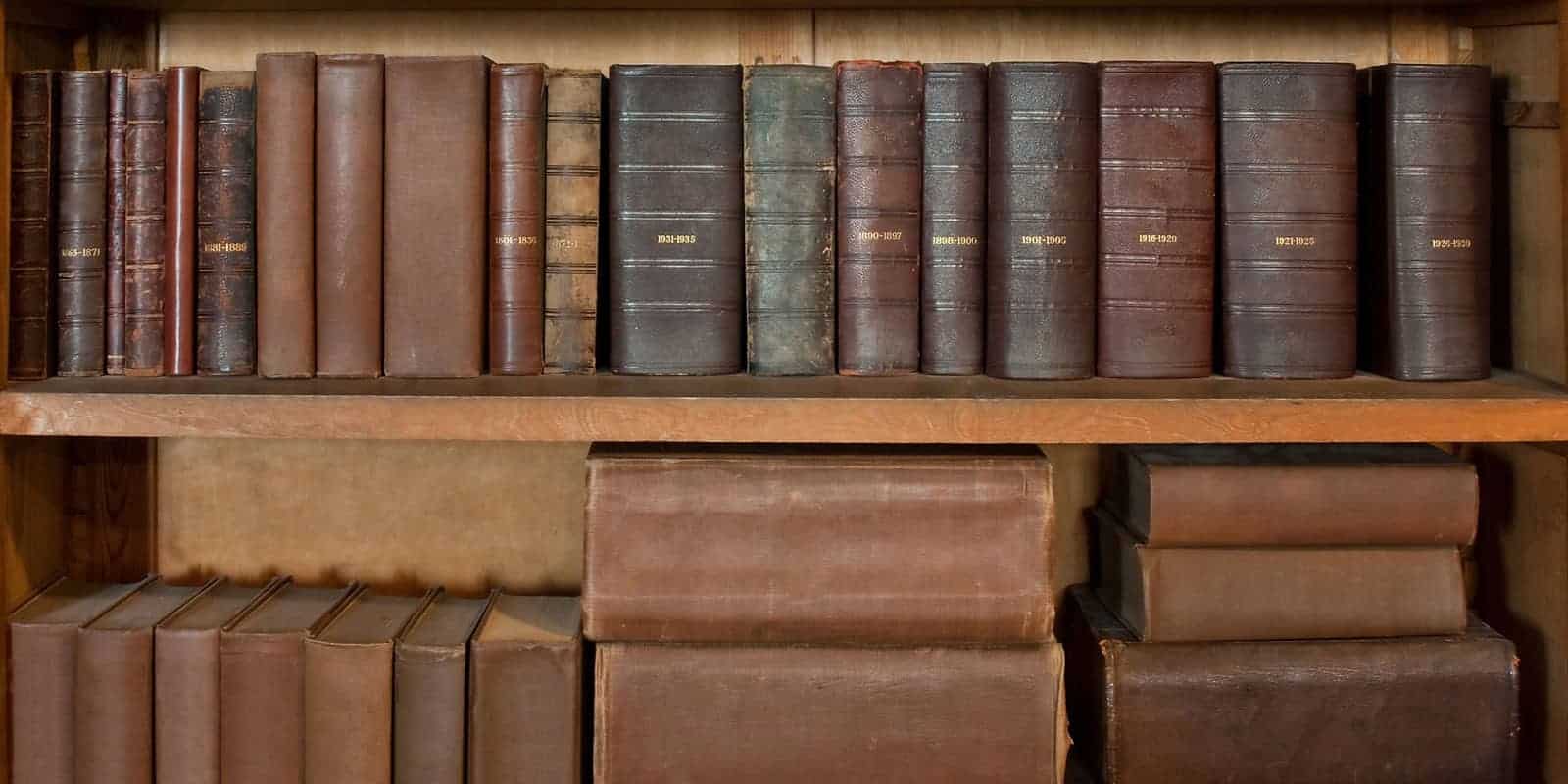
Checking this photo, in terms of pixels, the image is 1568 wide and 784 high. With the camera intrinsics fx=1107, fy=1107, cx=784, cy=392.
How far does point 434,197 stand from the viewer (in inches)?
37.4

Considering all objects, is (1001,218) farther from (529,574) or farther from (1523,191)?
(529,574)

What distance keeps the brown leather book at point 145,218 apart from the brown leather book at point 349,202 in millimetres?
152

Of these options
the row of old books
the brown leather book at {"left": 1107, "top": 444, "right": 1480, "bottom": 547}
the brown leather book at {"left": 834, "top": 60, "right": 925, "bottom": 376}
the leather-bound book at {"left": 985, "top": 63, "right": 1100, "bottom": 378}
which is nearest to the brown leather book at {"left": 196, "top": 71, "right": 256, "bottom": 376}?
the row of old books

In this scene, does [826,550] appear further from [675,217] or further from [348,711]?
[348,711]

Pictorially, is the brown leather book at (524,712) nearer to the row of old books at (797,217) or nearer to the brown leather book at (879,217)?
the row of old books at (797,217)

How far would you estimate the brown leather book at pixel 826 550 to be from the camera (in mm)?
935

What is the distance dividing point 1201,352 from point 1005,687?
331 mm

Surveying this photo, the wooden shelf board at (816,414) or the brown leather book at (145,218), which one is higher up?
the brown leather book at (145,218)

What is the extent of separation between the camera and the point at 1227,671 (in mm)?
965

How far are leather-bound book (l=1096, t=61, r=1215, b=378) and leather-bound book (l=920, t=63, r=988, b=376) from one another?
4.1 inches

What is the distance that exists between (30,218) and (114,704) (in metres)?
0.43

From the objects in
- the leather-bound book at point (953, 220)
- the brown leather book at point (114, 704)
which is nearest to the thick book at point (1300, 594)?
the leather-bound book at point (953, 220)

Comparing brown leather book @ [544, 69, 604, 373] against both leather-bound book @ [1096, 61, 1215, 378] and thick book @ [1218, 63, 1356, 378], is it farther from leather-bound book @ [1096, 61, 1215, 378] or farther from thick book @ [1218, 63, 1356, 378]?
thick book @ [1218, 63, 1356, 378]

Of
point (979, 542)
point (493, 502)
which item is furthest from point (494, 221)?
point (979, 542)
